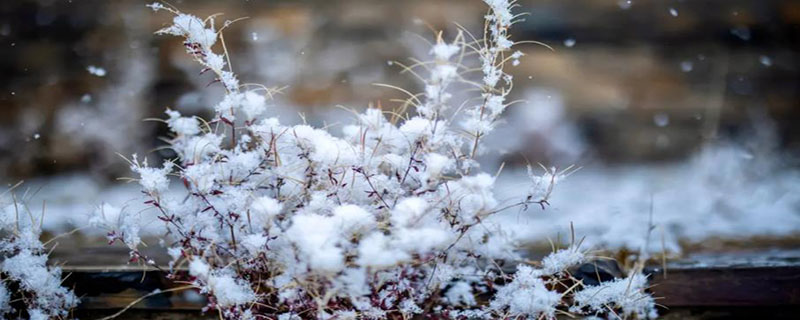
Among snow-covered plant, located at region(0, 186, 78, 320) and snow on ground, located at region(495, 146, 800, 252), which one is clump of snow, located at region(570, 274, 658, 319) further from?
snow-covered plant, located at region(0, 186, 78, 320)

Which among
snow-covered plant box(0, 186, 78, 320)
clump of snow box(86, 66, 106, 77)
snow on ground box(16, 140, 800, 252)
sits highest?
clump of snow box(86, 66, 106, 77)

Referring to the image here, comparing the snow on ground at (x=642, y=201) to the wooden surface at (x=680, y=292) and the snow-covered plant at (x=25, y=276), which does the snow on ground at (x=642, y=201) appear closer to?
the wooden surface at (x=680, y=292)

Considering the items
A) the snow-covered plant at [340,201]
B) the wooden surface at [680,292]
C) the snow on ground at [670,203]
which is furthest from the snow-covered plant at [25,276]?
the snow on ground at [670,203]

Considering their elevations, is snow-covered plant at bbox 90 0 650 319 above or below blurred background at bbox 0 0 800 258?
below

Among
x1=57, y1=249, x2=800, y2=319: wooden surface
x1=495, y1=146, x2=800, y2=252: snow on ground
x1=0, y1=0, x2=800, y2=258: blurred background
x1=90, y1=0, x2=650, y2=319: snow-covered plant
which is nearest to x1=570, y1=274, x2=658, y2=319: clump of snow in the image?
x1=90, y1=0, x2=650, y2=319: snow-covered plant

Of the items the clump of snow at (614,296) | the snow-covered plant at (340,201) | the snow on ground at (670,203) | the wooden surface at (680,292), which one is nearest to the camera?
the snow-covered plant at (340,201)

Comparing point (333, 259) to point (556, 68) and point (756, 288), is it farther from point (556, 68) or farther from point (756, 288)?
point (556, 68)

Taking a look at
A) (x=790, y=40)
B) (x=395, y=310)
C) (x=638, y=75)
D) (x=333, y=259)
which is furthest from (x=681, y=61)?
(x=333, y=259)
